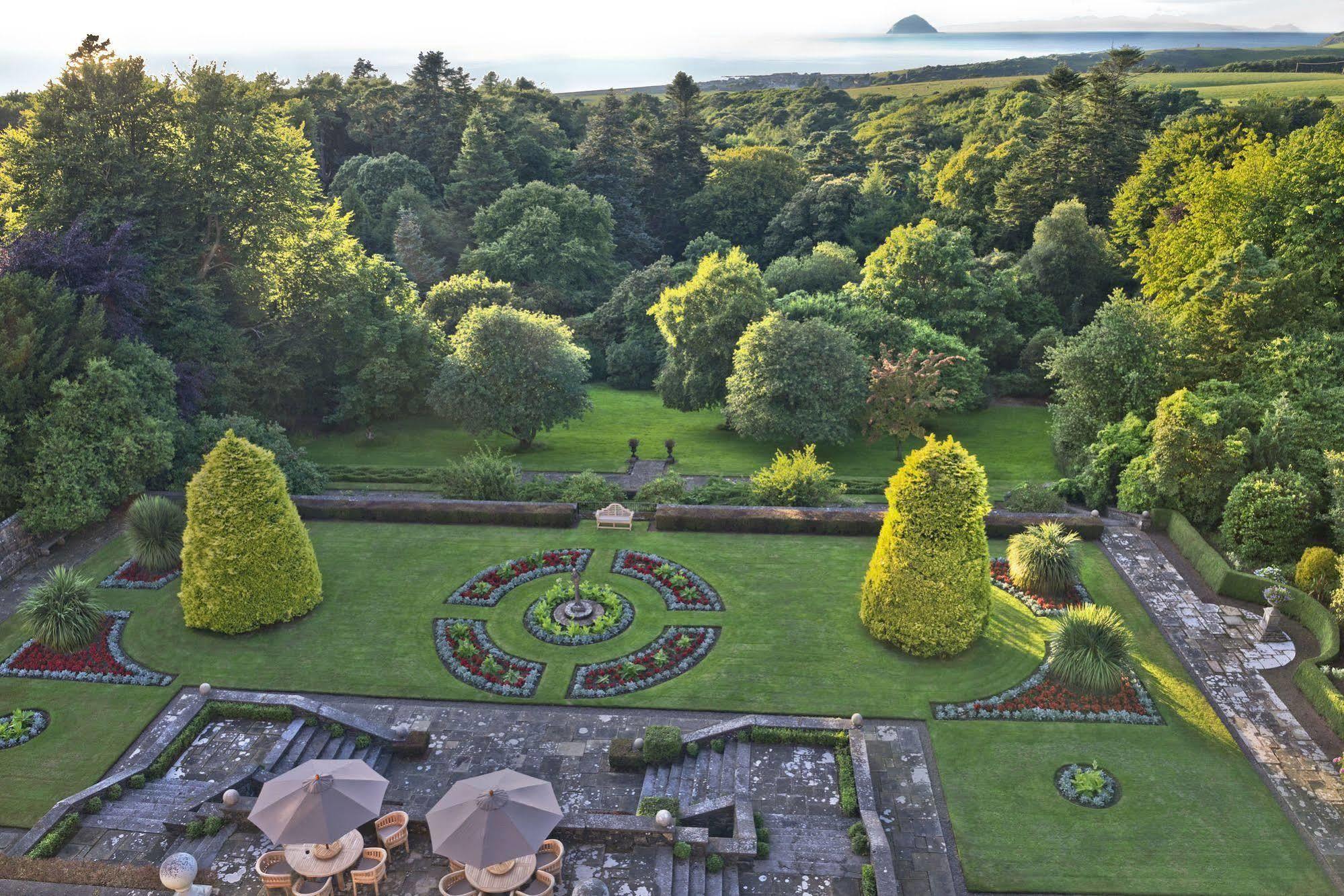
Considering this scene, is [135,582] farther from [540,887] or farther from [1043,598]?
[1043,598]

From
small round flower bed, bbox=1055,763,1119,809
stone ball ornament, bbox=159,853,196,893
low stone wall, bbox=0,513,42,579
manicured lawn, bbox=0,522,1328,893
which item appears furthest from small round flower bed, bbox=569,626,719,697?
low stone wall, bbox=0,513,42,579

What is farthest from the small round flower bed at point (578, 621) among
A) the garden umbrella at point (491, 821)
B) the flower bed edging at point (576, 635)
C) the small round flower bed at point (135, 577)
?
the small round flower bed at point (135, 577)

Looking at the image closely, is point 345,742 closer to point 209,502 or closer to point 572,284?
point 209,502

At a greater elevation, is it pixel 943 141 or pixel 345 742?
pixel 943 141

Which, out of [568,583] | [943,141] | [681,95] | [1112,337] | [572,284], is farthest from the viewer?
[943,141]

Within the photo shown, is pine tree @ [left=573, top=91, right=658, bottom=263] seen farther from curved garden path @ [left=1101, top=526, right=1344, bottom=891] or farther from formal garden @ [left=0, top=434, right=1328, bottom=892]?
curved garden path @ [left=1101, top=526, right=1344, bottom=891]

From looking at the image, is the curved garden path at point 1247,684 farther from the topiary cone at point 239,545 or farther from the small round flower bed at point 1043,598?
the topiary cone at point 239,545

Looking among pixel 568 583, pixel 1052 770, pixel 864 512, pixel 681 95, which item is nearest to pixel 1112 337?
pixel 864 512
